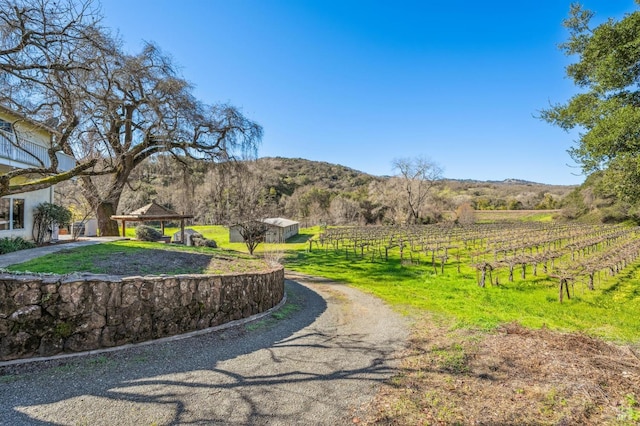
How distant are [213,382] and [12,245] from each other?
A: 11.4 meters

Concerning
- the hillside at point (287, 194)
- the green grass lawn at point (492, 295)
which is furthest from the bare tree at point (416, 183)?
the green grass lawn at point (492, 295)

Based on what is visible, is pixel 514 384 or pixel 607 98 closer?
pixel 514 384

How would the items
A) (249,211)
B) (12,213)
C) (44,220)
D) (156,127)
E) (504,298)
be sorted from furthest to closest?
(249,211) → (156,127) → (44,220) → (12,213) → (504,298)

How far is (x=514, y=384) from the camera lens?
4215 mm

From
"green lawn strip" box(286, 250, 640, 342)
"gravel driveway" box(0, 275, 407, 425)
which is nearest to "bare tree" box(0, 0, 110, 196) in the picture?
"gravel driveway" box(0, 275, 407, 425)

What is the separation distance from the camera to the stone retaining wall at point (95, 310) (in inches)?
179

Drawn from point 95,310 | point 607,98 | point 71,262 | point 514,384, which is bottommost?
point 514,384

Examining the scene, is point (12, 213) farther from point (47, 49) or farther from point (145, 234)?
point (47, 49)

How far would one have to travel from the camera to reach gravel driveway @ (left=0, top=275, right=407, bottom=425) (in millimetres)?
3473

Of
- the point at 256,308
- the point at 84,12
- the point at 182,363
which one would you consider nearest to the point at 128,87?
the point at 84,12

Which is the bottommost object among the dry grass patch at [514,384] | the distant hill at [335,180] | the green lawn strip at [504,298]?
the green lawn strip at [504,298]

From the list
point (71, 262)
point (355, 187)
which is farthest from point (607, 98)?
point (355, 187)

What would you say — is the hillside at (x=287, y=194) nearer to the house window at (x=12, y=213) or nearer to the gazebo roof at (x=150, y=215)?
the gazebo roof at (x=150, y=215)

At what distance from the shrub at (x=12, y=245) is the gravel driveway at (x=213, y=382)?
8975 millimetres
